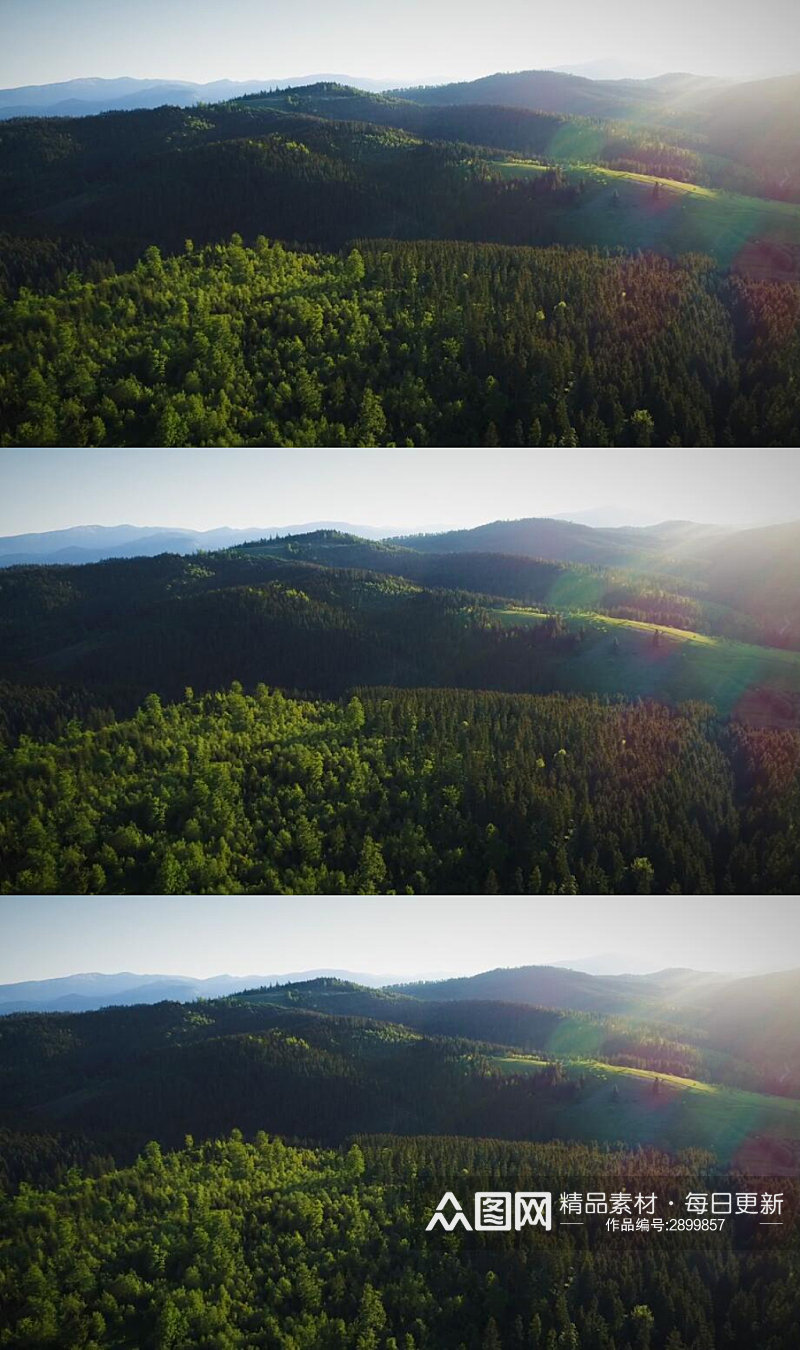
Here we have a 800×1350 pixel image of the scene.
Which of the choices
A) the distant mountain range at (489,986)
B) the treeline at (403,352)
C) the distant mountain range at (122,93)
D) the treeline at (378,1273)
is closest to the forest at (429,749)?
the distant mountain range at (489,986)

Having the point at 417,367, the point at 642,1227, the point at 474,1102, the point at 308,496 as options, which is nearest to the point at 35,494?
the point at 308,496

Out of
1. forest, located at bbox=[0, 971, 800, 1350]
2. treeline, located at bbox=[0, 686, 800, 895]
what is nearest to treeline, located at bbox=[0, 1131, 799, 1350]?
forest, located at bbox=[0, 971, 800, 1350]

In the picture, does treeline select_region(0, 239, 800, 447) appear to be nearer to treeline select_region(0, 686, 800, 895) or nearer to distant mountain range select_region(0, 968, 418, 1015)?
treeline select_region(0, 686, 800, 895)

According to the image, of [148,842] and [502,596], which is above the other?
[502,596]

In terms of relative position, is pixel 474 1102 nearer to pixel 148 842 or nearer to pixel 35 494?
pixel 148 842

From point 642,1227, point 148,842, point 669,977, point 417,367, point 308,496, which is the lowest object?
point 642,1227

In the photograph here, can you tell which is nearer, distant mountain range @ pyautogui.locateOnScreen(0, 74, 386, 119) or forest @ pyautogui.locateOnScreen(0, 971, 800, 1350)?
forest @ pyautogui.locateOnScreen(0, 971, 800, 1350)

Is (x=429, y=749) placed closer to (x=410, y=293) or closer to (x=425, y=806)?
(x=425, y=806)
